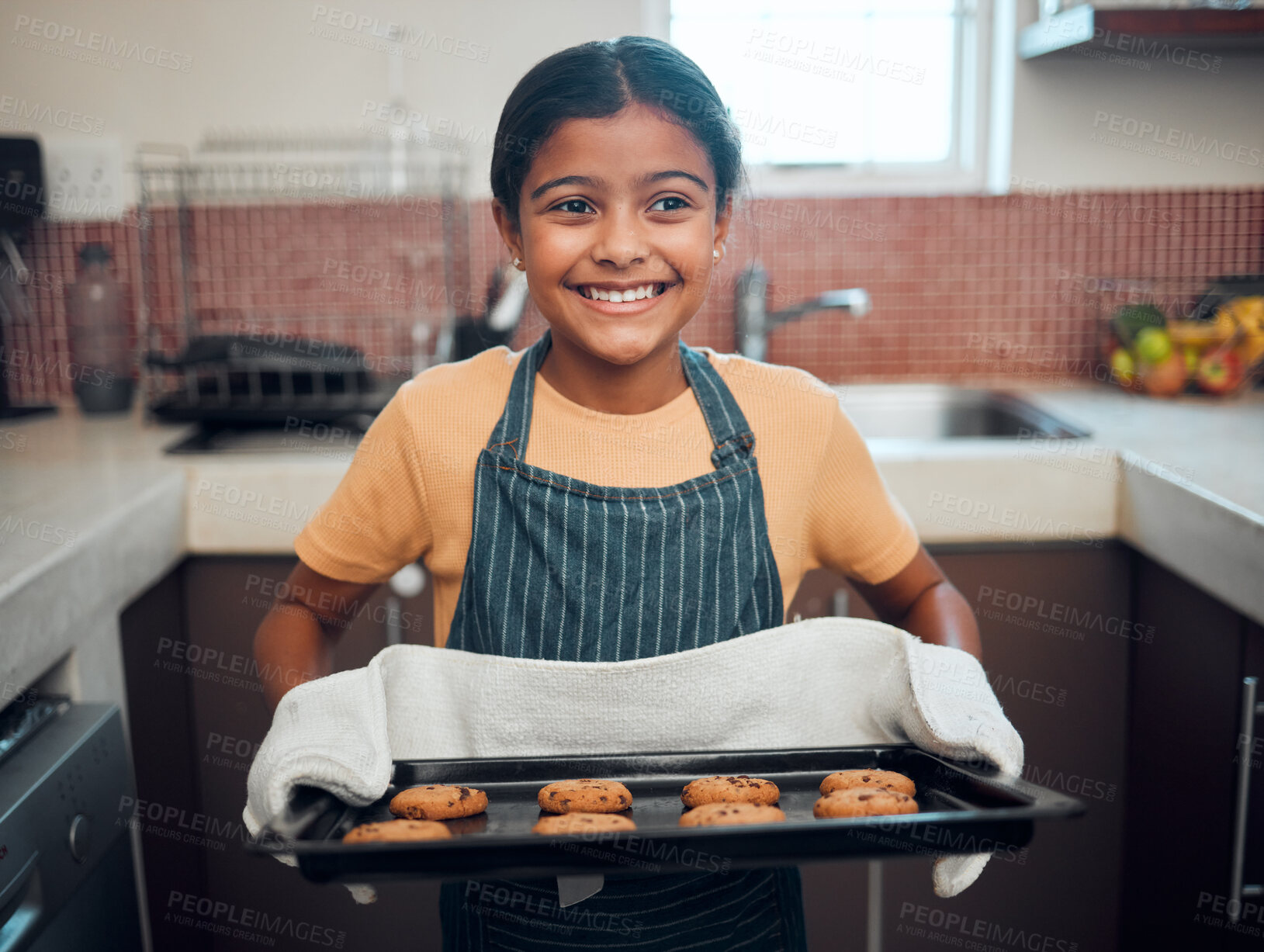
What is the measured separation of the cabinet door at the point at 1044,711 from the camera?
4.97ft

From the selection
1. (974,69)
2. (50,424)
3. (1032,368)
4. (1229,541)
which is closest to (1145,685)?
(1229,541)

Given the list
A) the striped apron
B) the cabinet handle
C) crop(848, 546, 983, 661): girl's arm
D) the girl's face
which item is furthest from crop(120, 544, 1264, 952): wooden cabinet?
the girl's face

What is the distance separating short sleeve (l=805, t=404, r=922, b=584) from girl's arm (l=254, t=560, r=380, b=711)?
0.42m

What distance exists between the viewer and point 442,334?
1966mm

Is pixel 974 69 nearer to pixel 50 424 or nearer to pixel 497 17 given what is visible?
pixel 497 17

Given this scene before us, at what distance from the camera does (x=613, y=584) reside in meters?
0.91

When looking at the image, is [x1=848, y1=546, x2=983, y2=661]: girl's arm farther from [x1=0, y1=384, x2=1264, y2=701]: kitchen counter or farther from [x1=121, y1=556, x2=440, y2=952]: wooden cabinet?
[x1=121, y1=556, x2=440, y2=952]: wooden cabinet

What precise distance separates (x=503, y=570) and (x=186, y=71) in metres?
1.43

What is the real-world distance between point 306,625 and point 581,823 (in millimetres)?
410

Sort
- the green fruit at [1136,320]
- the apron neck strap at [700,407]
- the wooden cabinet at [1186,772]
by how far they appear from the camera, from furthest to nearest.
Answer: the green fruit at [1136,320]
the wooden cabinet at [1186,772]
the apron neck strap at [700,407]

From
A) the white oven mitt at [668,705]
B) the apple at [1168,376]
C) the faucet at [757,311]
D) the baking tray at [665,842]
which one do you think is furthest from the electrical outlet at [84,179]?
the apple at [1168,376]

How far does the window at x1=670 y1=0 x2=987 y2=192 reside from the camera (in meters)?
2.05

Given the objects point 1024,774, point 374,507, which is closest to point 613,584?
point 374,507

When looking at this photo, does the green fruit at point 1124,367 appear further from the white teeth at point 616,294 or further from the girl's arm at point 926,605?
the white teeth at point 616,294
